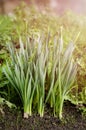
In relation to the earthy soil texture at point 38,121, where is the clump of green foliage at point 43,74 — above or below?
above

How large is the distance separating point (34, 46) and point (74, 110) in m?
0.62

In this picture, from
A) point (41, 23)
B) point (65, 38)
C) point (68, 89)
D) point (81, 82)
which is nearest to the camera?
point (68, 89)

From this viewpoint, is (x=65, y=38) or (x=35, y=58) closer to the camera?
(x=35, y=58)

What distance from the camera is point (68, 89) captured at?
3.35 m

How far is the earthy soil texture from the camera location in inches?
122

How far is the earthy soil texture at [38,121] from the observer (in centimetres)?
311

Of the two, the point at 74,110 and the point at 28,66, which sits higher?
the point at 28,66

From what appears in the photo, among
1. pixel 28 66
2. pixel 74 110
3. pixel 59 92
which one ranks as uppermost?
pixel 28 66

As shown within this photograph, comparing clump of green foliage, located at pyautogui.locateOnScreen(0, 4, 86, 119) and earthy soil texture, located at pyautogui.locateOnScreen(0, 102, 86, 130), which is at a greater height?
clump of green foliage, located at pyautogui.locateOnScreen(0, 4, 86, 119)

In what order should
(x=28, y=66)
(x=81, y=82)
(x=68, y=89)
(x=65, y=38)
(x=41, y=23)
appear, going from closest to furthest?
(x=28, y=66) < (x=68, y=89) < (x=81, y=82) < (x=65, y=38) < (x=41, y=23)

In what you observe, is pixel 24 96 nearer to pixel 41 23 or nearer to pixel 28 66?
pixel 28 66

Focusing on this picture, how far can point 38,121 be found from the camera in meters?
3.18

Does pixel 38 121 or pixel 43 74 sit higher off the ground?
pixel 43 74

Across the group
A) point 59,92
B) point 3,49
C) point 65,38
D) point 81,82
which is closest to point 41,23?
point 65,38
